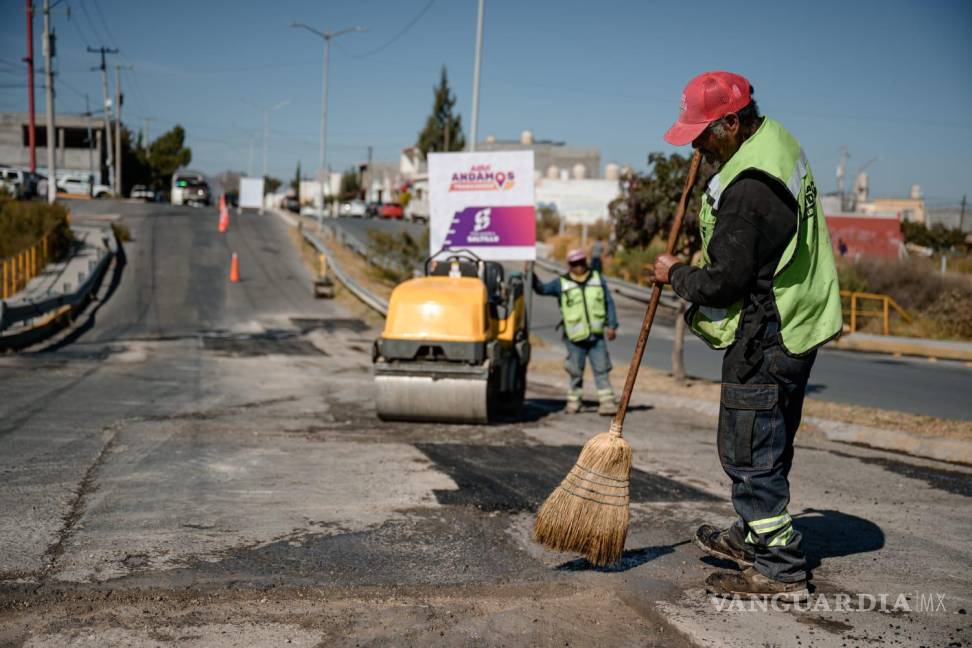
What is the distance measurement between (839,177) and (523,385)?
67.2 meters

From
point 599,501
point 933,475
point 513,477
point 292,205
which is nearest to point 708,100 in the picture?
point 599,501

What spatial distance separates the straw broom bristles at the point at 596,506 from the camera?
13.7ft

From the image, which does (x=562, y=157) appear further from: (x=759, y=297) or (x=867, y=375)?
(x=759, y=297)

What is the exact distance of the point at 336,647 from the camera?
135 inches

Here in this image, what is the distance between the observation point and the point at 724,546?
14.6 feet

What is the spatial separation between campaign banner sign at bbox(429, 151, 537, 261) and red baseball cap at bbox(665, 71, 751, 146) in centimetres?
1038

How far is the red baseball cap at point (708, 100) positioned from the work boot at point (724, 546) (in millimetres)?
1792

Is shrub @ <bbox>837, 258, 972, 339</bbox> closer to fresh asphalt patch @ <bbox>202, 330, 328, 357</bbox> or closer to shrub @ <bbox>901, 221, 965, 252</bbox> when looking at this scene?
fresh asphalt patch @ <bbox>202, 330, 328, 357</bbox>

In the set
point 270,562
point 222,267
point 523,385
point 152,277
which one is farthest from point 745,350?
Answer: point 222,267

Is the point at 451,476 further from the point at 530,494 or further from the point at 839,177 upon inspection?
the point at 839,177

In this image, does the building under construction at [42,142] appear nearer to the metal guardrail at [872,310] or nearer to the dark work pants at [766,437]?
the metal guardrail at [872,310]

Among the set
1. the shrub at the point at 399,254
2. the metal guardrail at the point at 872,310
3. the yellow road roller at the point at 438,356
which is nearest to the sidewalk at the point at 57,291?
the shrub at the point at 399,254

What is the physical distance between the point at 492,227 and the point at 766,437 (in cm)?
1130

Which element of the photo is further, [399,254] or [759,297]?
[399,254]
